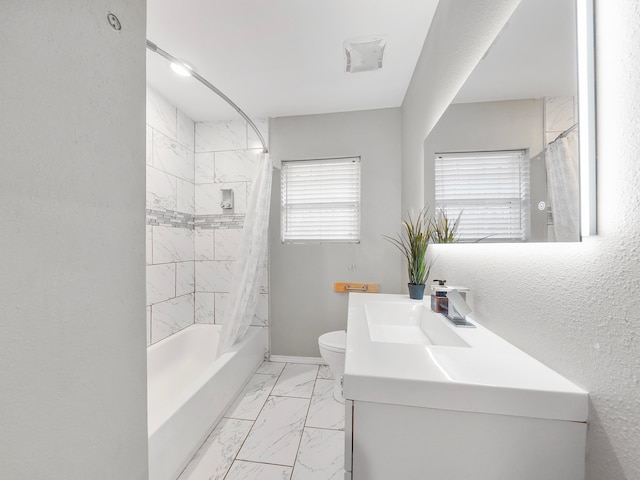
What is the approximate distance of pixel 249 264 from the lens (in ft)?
7.06

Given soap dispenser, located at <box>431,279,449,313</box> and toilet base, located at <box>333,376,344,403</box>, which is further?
toilet base, located at <box>333,376,344,403</box>

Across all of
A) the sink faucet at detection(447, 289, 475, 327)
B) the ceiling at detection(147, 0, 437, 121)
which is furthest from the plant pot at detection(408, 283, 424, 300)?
the ceiling at detection(147, 0, 437, 121)

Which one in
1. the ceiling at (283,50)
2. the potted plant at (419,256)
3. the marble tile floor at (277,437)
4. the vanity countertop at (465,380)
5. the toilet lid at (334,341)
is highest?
the ceiling at (283,50)

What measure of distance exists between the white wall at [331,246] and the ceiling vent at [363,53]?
617mm

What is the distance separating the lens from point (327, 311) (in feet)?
8.07

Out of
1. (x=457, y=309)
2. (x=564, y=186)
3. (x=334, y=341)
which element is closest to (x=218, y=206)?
(x=334, y=341)

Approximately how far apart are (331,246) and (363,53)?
5.05 ft

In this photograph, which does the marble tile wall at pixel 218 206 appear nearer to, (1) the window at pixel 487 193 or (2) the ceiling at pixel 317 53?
(2) the ceiling at pixel 317 53

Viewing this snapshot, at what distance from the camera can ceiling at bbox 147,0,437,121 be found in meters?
→ 1.39

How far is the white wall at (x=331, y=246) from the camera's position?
241 centimetres

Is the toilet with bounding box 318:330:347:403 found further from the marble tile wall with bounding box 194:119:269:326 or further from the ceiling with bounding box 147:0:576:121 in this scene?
the ceiling with bounding box 147:0:576:121

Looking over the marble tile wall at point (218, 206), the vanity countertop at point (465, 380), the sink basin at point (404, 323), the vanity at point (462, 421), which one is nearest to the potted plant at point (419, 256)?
the sink basin at point (404, 323)

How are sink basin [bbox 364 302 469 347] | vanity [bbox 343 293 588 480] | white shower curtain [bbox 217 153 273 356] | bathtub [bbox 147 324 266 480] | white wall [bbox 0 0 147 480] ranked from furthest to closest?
white shower curtain [bbox 217 153 273 356] < bathtub [bbox 147 324 266 480] < sink basin [bbox 364 302 469 347] < vanity [bbox 343 293 588 480] < white wall [bbox 0 0 147 480]

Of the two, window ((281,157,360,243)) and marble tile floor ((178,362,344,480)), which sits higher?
window ((281,157,360,243))
